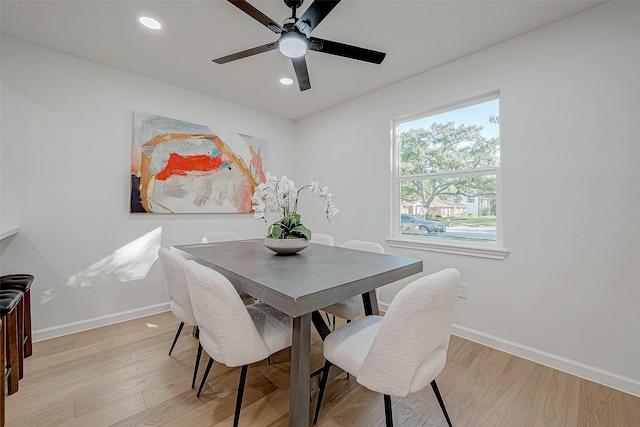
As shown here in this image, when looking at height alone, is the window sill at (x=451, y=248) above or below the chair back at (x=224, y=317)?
above

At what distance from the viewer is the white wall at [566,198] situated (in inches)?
68.4

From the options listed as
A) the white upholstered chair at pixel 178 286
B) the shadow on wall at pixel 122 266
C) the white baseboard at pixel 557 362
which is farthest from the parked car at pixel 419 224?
the shadow on wall at pixel 122 266

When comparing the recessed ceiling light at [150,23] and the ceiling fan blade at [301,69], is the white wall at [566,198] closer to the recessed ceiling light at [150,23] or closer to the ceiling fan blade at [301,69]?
the ceiling fan blade at [301,69]

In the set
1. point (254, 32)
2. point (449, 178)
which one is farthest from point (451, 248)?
point (254, 32)

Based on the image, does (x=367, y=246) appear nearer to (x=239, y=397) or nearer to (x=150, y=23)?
(x=239, y=397)

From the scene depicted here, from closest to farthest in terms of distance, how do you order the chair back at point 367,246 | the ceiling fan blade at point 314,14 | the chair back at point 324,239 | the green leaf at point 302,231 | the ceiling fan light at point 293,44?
the ceiling fan blade at point 314,14
the ceiling fan light at point 293,44
the green leaf at point 302,231
the chair back at point 367,246
the chair back at point 324,239

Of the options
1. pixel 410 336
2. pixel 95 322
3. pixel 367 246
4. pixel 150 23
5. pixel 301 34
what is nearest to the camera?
pixel 410 336

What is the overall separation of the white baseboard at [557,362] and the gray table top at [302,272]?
1191 mm

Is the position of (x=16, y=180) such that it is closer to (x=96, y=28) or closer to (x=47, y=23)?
(x=47, y=23)

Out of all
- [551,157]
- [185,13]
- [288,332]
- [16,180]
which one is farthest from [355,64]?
[16,180]

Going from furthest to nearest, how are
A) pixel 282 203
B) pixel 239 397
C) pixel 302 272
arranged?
pixel 282 203 → pixel 302 272 → pixel 239 397

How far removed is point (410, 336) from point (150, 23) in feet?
8.62

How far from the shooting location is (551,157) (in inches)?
78.7

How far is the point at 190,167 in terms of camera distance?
3.05 metres
